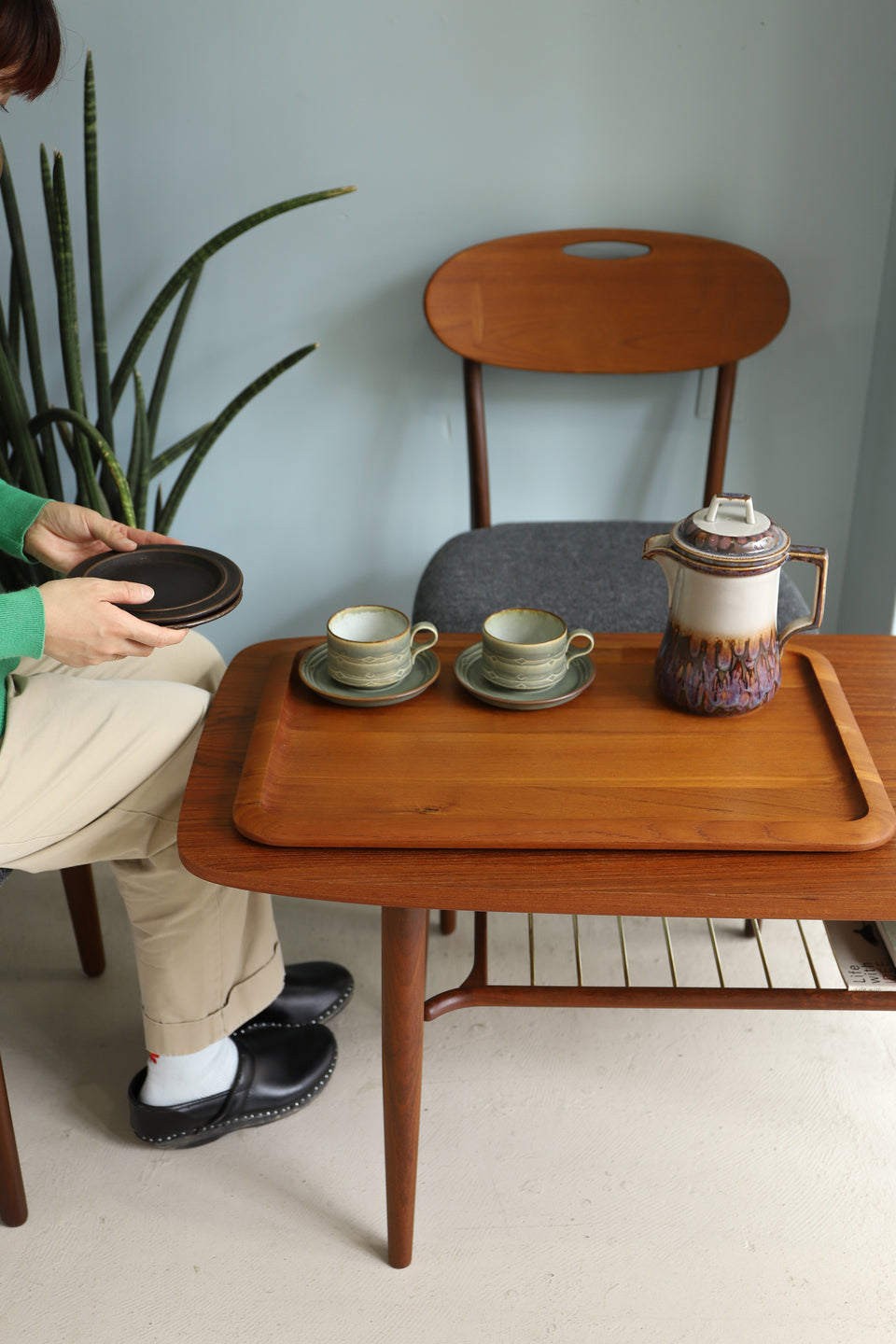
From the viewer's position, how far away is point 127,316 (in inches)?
80.0

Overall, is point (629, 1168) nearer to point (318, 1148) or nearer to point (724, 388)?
point (318, 1148)

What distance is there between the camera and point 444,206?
1.94 metres

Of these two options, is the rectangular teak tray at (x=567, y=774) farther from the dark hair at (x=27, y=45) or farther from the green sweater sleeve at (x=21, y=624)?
the dark hair at (x=27, y=45)

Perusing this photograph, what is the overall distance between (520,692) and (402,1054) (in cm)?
40

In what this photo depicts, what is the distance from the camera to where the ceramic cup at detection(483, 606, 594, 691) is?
45.3 inches

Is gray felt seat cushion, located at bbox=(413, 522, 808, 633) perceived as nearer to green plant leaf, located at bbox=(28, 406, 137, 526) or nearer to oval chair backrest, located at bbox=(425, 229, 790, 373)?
oval chair backrest, located at bbox=(425, 229, 790, 373)

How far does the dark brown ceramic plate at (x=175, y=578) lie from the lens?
1.08 metres

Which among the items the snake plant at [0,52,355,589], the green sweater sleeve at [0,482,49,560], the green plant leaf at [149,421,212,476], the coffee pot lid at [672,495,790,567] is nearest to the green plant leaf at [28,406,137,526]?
the snake plant at [0,52,355,589]

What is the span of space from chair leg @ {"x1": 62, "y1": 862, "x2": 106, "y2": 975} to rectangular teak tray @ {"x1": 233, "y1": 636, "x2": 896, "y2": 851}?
610mm

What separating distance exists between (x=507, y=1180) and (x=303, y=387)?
57.2 inches

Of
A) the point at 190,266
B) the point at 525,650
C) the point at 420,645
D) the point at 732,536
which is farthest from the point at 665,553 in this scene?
the point at 190,266

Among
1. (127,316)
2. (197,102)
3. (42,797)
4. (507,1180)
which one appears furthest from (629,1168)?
(197,102)

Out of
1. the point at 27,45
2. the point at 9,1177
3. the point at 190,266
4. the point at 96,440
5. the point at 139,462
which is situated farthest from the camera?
the point at 139,462

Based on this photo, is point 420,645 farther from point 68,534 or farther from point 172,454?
point 172,454
